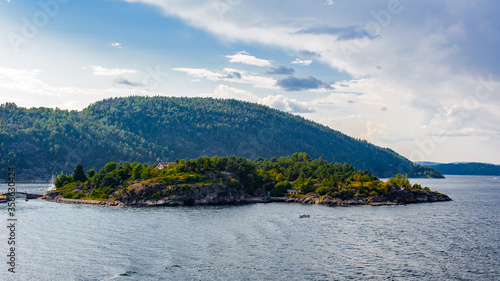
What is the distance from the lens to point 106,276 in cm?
6284

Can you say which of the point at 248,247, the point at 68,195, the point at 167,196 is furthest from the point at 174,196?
the point at 248,247

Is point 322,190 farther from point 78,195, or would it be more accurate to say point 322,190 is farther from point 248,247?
point 248,247

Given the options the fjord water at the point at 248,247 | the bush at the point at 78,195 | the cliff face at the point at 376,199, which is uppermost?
the cliff face at the point at 376,199

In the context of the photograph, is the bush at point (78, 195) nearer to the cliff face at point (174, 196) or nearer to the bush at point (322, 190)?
the cliff face at point (174, 196)

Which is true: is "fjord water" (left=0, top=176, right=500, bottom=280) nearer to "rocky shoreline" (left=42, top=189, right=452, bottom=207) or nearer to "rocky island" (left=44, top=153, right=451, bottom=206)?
"rocky shoreline" (left=42, top=189, right=452, bottom=207)

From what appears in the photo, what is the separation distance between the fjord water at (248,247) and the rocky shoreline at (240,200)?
2875 cm

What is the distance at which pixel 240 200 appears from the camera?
18625 cm

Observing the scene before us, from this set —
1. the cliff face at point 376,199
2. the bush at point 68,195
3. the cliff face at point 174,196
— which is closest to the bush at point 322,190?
the cliff face at point 376,199

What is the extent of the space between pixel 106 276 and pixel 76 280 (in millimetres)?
4212

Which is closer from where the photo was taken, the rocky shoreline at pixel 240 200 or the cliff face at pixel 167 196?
the cliff face at pixel 167 196

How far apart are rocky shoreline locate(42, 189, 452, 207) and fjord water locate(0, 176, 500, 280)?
28746 mm

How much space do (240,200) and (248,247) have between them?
334ft

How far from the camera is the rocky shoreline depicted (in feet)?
542

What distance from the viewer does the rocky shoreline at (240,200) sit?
16525 cm
